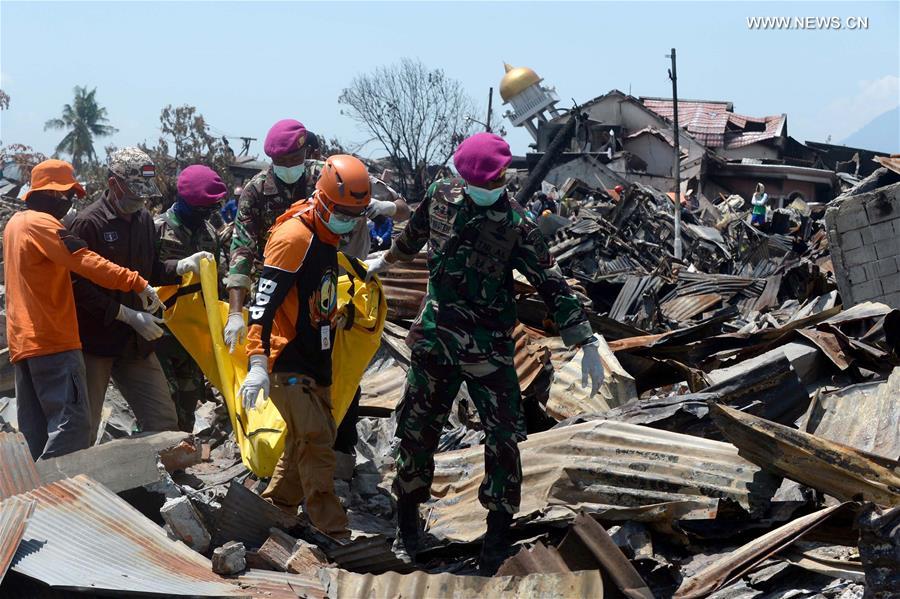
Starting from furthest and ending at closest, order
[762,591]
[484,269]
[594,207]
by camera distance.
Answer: [594,207], [484,269], [762,591]

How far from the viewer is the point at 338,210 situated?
4508mm

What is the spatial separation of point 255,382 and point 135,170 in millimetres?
1632

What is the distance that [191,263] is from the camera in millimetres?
5617

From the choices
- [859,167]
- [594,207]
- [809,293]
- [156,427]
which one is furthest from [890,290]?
[859,167]

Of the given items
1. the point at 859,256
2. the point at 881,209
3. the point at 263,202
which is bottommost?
the point at 859,256

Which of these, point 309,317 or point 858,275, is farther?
point 858,275

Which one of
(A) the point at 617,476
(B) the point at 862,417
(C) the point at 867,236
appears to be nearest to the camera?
(A) the point at 617,476

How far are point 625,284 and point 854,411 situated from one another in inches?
315

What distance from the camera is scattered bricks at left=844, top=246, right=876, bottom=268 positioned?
27.7ft

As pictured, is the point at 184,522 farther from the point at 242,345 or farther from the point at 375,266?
the point at 375,266

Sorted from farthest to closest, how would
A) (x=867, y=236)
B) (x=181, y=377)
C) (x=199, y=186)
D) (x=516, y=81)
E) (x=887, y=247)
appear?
1. (x=516, y=81)
2. (x=867, y=236)
3. (x=887, y=247)
4. (x=181, y=377)
5. (x=199, y=186)

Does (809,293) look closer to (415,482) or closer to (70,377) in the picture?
(415,482)

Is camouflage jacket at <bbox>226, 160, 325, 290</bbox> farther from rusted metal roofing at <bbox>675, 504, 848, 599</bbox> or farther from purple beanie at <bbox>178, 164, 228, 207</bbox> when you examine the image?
rusted metal roofing at <bbox>675, 504, 848, 599</bbox>

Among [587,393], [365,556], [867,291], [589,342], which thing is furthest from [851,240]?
[365,556]
